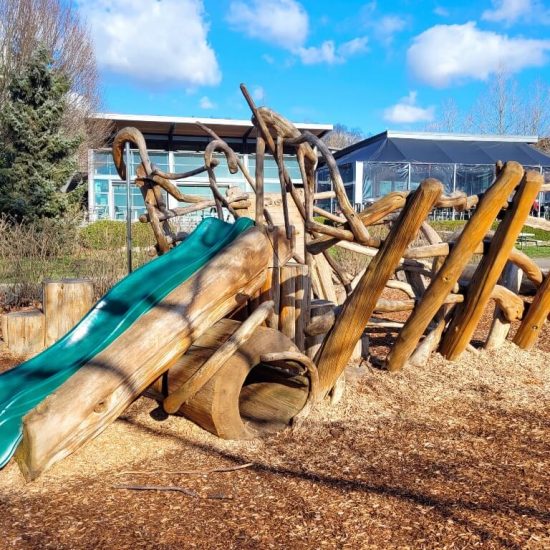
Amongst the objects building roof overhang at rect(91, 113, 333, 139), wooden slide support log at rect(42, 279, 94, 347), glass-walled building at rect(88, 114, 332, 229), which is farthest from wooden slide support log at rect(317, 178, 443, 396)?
building roof overhang at rect(91, 113, 333, 139)

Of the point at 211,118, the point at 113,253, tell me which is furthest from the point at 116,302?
the point at 211,118

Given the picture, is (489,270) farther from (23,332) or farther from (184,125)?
(184,125)

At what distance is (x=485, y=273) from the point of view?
14.4 ft

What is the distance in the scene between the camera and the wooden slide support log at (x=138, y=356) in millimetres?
2768

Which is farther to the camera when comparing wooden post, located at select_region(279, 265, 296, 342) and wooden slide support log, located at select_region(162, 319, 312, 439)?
wooden post, located at select_region(279, 265, 296, 342)

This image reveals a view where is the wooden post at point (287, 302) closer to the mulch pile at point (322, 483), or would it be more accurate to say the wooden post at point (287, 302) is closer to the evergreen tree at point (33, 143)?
the mulch pile at point (322, 483)

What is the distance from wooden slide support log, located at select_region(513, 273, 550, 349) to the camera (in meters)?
5.02

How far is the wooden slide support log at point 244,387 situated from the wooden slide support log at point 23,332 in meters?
2.98

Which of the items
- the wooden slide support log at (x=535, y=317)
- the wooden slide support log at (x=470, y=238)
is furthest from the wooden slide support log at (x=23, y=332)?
the wooden slide support log at (x=535, y=317)

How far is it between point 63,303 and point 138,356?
3.15 meters

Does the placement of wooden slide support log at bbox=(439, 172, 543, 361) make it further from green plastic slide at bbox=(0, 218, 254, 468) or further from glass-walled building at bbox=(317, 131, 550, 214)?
glass-walled building at bbox=(317, 131, 550, 214)

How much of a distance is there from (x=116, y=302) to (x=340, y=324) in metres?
1.38

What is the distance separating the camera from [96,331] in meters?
3.65

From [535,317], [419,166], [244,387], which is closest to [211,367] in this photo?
[244,387]
